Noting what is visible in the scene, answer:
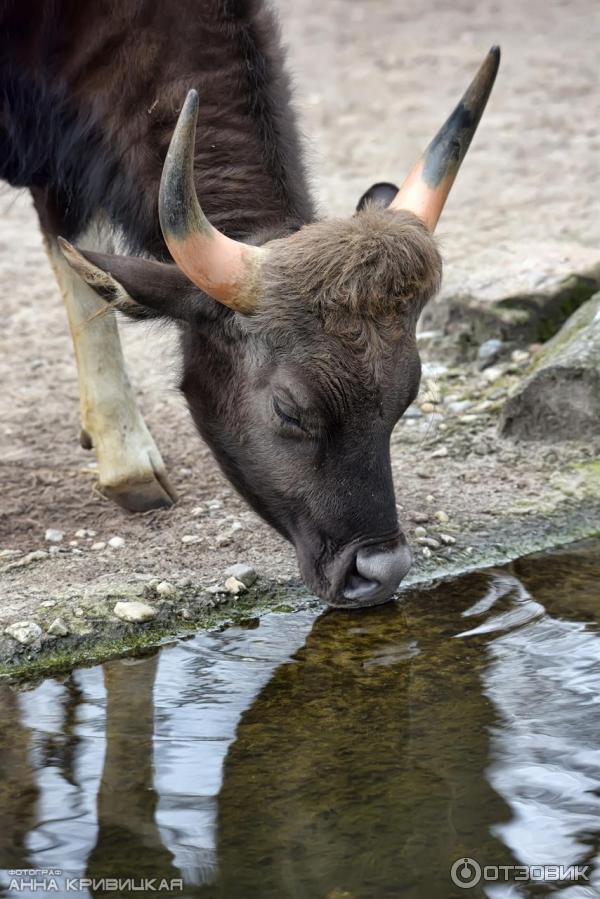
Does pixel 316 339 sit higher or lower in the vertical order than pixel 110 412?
higher

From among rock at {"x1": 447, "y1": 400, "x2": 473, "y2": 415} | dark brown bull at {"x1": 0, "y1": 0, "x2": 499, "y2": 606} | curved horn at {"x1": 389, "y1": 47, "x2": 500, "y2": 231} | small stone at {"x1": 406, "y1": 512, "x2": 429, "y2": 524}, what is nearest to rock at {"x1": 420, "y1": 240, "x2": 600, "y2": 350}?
rock at {"x1": 447, "y1": 400, "x2": 473, "y2": 415}

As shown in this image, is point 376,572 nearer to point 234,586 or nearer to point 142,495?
point 234,586

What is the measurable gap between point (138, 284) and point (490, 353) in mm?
3320

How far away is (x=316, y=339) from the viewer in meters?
4.71

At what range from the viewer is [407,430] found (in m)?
7.16

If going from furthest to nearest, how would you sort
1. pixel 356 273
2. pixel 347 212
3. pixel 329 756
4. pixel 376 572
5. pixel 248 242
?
1. pixel 347 212
2. pixel 248 242
3. pixel 376 572
4. pixel 356 273
5. pixel 329 756

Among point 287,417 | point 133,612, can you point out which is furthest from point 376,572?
point 133,612

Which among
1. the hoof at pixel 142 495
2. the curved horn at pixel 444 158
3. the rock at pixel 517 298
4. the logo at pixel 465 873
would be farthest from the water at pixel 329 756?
the rock at pixel 517 298

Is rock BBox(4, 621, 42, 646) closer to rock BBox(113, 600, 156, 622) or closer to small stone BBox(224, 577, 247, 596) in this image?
rock BBox(113, 600, 156, 622)

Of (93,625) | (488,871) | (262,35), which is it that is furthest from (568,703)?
(262,35)

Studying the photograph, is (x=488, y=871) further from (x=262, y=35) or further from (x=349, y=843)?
(x=262, y=35)

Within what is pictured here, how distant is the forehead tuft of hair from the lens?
4.64 metres

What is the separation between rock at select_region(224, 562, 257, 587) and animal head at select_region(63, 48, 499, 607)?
1.25 ft

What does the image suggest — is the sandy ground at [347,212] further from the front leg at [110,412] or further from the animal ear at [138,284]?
the animal ear at [138,284]
